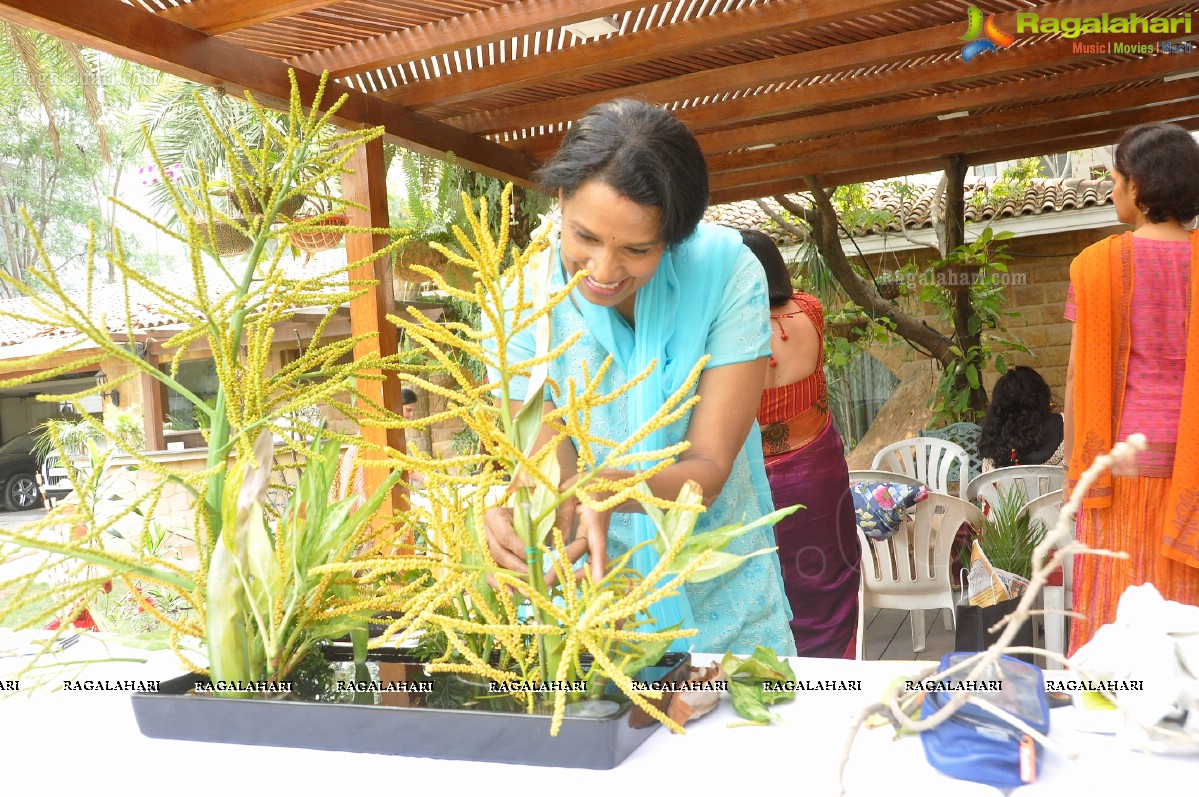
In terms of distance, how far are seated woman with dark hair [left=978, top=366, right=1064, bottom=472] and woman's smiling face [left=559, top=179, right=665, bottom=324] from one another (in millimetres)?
4288

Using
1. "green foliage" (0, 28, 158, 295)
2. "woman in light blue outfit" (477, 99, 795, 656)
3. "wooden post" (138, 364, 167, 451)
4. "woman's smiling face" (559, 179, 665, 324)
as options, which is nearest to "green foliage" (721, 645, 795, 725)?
"woman in light blue outfit" (477, 99, 795, 656)

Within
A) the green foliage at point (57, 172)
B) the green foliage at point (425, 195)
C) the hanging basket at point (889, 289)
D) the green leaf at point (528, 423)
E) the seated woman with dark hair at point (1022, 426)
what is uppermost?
the green foliage at point (57, 172)

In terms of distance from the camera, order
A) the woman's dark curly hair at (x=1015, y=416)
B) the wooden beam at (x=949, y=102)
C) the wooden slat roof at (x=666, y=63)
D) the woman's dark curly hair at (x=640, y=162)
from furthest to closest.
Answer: the woman's dark curly hair at (x=1015, y=416) < the wooden beam at (x=949, y=102) < the wooden slat roof at (x=666, y=63) < the woman's dark curly hair at (x=640, y=162)

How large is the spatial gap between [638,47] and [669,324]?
2332 mm

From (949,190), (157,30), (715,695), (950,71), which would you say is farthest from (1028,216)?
(715,695)

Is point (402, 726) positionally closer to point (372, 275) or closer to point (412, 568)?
point (412, 568)

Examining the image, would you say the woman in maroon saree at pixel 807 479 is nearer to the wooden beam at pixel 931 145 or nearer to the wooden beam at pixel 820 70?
the wooden beam at pixel 820 70

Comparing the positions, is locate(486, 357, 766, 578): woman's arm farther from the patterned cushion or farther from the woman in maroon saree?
the patterned cushion

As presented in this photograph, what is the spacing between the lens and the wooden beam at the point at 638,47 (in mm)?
3535

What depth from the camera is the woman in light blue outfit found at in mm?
1531

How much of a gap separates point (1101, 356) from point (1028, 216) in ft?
24.8

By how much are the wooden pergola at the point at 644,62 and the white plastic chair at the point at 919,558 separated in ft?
6.30

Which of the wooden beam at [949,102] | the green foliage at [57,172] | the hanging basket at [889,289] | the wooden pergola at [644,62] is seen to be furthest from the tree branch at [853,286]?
the green foliage at [57,172]

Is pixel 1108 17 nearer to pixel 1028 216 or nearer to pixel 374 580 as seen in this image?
pixel 374 580
